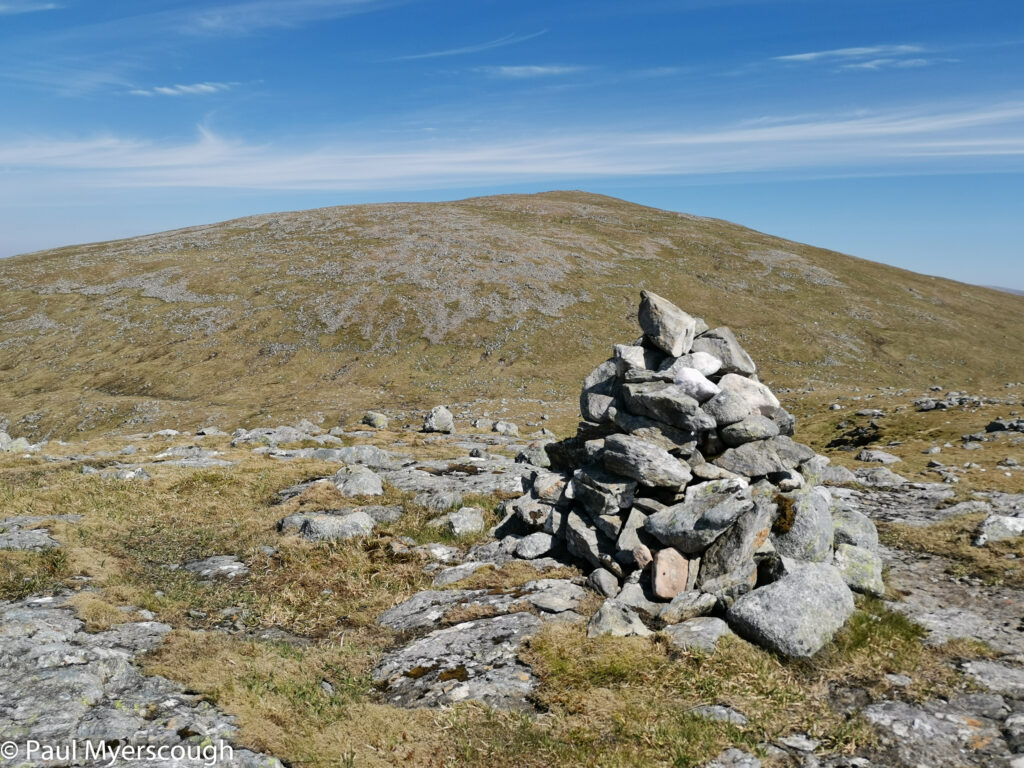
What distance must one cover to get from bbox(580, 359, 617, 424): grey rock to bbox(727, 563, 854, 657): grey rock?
904 centimetres

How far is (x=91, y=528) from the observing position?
20578mm

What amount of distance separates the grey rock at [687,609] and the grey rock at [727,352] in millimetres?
9067

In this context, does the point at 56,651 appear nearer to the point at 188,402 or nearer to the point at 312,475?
the point at 312,475

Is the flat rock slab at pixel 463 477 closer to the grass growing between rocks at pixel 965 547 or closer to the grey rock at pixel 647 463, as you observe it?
the grey rock at pixel 647 463

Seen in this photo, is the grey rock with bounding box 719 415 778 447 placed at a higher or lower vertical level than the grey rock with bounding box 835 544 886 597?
higher

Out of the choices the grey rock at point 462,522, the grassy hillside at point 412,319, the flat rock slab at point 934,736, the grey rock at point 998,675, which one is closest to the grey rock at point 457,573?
the grey rock at point 462,522

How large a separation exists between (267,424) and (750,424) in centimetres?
5411

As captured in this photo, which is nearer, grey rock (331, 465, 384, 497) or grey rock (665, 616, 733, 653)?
grey rock (665, 616, 733, 653)

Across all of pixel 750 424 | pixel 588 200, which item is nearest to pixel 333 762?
pixel 750 424

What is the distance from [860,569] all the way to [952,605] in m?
2.16

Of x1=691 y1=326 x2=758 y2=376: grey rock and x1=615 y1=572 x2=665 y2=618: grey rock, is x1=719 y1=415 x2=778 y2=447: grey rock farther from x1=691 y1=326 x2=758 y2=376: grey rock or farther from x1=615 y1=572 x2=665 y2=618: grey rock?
x1=615 y1=572 x2=665 y2=618: grey rock

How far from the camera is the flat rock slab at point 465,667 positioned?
11352 millimetres

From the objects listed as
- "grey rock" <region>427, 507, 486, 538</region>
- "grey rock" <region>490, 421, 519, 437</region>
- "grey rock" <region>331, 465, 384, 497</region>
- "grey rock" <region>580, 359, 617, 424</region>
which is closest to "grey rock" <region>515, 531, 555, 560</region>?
"grey rock" <region>427, 507, 486, 538</region>

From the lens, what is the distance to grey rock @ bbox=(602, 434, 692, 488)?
1695 centimetres
